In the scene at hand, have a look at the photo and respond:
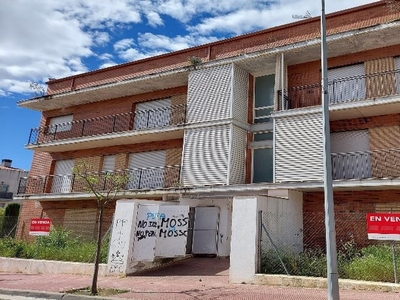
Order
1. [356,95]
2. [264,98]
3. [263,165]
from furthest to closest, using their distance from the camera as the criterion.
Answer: [264,98] → [263,165] → [356,95]

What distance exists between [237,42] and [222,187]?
761 centimetres

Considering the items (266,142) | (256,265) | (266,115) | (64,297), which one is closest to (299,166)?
(266,142)

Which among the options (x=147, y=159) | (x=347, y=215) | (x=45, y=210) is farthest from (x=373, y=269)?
(x=45, y=210)

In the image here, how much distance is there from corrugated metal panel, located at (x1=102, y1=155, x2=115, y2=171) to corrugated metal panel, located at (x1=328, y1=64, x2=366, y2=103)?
11.9 metres

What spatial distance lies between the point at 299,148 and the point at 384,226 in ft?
16.8

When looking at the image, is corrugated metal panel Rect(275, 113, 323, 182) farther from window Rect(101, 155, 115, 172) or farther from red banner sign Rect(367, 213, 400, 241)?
window Rect(101, 155, 115, 172)

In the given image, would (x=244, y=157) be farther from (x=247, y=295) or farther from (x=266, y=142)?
(x=247, y=295)

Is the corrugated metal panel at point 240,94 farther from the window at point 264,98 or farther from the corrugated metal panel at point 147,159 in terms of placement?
the corrugated metal panel at point 147,159

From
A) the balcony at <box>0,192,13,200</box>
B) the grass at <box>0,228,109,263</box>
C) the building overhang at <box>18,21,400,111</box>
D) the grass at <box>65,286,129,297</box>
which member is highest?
the building overhang at <box>18,21,400,111</box>

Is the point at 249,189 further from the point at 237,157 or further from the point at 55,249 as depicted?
the point at 55,249

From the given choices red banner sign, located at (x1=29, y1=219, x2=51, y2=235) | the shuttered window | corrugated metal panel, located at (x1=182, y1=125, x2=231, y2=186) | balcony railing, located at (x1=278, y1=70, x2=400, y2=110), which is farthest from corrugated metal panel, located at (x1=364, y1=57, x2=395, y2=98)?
red banner sign, located at (x1=29, y1=219, x2=51, y2=235)

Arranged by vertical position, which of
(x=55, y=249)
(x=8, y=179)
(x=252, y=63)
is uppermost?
(x=252, y=63)

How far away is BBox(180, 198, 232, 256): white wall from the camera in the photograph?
50.0 ft

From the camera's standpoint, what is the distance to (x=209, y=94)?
17.3 metres
